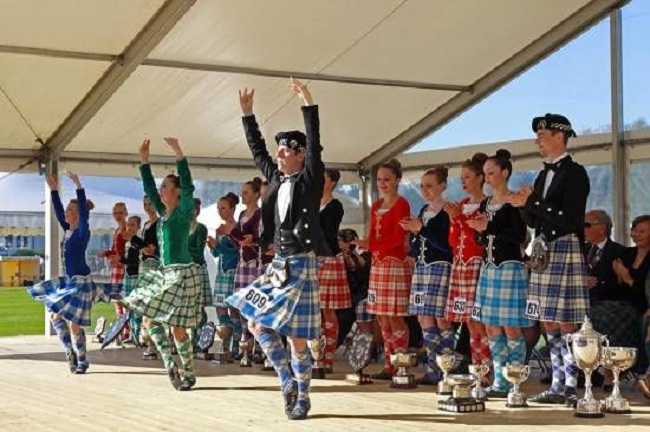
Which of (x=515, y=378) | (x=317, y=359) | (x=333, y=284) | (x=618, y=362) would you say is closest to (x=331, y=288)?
(x=333, y=284)

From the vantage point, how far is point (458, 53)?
9383mm

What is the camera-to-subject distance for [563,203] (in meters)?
5.84

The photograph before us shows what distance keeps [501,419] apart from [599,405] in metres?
0.55

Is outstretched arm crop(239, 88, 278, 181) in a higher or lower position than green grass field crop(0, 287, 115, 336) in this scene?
higher

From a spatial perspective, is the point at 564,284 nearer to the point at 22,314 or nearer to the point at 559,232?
the point at 559,232

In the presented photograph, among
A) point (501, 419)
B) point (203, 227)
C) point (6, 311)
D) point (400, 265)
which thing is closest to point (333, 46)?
point (203, 227)

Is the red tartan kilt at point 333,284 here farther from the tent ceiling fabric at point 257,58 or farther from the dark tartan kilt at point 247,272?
the tent ceiling fabric at point 257,58

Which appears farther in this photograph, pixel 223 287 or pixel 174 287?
pixel 223 287

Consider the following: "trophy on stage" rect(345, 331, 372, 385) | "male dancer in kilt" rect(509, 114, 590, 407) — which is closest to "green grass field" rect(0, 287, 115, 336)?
"trophy on stage" rect(345, 331, 372, 385)

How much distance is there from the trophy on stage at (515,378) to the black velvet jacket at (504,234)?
68 cm

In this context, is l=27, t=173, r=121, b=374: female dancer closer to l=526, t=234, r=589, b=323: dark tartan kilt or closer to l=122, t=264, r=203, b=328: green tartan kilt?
l=122, t=264, r=203, b=328: green tartan kilt

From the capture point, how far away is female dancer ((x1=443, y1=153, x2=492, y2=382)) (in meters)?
6.70

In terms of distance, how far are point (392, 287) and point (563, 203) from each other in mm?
1821

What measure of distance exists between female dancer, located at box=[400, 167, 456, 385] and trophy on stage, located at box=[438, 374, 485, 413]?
1.18m
